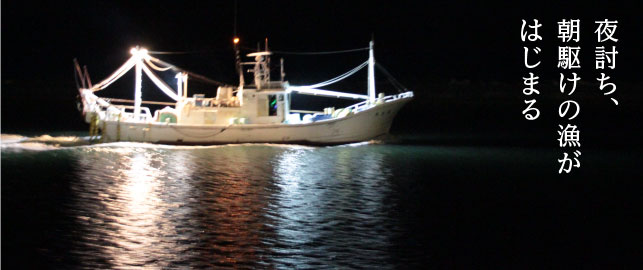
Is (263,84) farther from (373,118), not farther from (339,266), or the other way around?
(339,266)

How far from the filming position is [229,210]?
63.4 ft

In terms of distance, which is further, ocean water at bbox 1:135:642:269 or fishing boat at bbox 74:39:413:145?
fishing boat at bbox 74:39:413:145

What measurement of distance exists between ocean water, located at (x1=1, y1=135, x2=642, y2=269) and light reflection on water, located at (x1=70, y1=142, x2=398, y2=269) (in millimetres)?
51

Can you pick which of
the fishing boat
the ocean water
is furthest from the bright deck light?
the ocean water

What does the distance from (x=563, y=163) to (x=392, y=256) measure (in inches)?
637

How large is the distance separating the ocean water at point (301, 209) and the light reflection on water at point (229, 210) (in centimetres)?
5

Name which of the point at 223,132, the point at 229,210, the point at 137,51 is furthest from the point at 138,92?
the point at 229,210

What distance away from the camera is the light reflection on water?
15109 millimetres

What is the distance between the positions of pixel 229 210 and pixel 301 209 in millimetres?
1809

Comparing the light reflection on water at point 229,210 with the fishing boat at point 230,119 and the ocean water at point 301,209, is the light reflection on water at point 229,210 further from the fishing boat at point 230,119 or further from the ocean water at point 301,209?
the fishing boat at point 230,119

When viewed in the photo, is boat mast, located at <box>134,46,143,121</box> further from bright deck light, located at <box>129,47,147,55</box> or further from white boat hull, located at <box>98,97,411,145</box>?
white boat hull, located at <box>98,97,411,145</box>

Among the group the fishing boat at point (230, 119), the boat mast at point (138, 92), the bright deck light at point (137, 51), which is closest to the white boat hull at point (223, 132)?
the fishing boat at point (230, 119)

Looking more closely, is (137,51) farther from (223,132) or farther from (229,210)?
(229,210)

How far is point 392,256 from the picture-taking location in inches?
602
